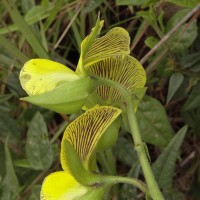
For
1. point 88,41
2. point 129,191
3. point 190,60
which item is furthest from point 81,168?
point 190,60

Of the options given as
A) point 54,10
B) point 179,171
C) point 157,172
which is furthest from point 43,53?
→ point 179,171

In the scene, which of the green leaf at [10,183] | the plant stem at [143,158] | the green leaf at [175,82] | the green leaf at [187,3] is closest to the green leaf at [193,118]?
the green leaf at [175,82]

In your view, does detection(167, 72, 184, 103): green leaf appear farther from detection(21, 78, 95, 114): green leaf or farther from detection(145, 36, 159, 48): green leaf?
detection(21, 78, 95, 114): green leaf

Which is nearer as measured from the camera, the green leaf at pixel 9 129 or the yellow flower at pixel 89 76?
the yellow flower at pixel 89 76

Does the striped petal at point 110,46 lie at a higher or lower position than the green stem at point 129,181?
higher

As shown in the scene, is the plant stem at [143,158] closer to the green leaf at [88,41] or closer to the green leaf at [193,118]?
the green leaf at [88,41]

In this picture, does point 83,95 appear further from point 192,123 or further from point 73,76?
point 192,123
